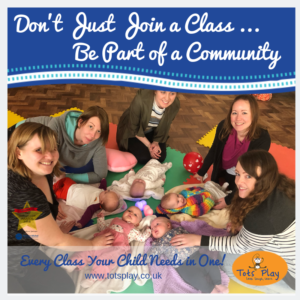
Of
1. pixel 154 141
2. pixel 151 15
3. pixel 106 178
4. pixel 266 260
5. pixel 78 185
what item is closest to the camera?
pixel 151 15

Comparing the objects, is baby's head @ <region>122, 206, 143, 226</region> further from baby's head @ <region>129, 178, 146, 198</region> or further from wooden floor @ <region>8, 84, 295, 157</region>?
wooden floor @ <region>8, 84, 295, 157</region>

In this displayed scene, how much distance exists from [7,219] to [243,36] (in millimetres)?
1114

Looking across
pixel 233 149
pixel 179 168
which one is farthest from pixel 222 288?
pixel 179 168

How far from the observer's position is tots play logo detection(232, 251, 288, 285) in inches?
50.4

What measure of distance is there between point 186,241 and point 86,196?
761 millimetres

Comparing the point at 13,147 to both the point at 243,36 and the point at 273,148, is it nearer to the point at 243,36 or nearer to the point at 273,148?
the point at 243,36

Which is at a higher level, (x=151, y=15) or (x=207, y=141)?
(x=151, y=15)

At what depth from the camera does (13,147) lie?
1.19 metres

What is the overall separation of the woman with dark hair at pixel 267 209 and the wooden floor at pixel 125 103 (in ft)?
0.54

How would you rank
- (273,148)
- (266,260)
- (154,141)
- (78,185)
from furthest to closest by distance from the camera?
(154,141), (78,185), (273,148), (266,260)

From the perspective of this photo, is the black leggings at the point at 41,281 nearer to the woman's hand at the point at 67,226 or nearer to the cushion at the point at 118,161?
the woman's hand at the point at 67,226

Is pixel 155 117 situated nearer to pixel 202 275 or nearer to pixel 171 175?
pixel 171 175

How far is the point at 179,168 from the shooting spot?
2.33 m

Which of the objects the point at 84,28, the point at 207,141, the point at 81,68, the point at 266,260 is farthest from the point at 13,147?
the point at 207,141
